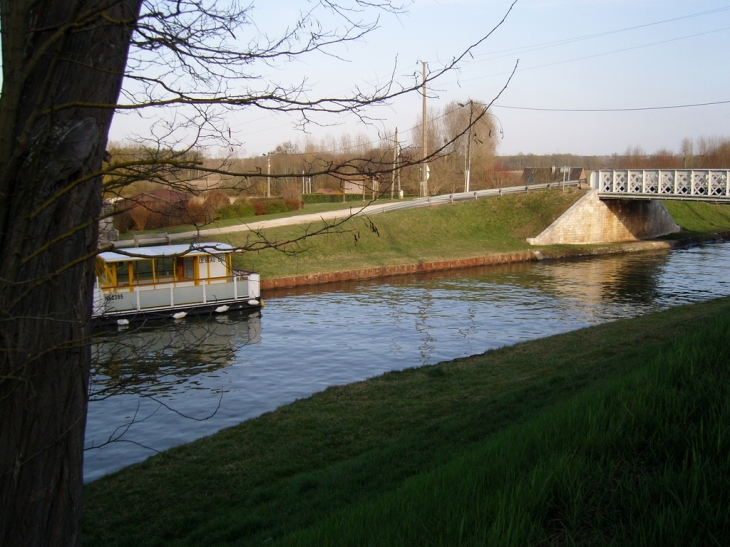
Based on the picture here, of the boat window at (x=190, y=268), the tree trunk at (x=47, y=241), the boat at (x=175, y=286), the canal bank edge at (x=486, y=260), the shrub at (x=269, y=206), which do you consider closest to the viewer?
the tree trunk at (x=47, y=241)

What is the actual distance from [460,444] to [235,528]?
2569 mm

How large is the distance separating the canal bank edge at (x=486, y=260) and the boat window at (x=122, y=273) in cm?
679

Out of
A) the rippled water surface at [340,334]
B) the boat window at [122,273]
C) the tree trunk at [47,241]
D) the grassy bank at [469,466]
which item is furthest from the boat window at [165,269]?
the tree trunk at [47,241]

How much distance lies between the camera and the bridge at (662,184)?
3906cm

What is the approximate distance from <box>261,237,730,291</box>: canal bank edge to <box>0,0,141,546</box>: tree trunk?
25276mm

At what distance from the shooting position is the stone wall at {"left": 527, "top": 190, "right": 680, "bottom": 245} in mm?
44094

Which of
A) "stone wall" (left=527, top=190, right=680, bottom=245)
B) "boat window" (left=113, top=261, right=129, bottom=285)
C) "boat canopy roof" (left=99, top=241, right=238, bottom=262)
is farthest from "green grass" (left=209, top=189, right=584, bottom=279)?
"boat canopy roof" (left=99, top=241, right=238, bottom=262)

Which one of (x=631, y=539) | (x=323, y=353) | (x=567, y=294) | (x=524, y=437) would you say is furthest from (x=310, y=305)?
(x=631, y=539)

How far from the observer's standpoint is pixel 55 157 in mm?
3617

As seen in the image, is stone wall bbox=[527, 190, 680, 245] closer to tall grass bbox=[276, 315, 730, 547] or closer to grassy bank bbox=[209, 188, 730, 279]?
grassy bank bbox=[209, 188, 730, 279]

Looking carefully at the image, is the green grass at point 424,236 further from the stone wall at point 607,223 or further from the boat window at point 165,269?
the boat window at point 165,269

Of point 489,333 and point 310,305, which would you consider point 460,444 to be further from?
point 310,305

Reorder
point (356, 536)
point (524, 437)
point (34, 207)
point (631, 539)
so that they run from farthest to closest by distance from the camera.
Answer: point (524, 437)
point (356, 536)
point (34, 207)
point (631, 539)

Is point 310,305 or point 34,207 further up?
point 34,207
